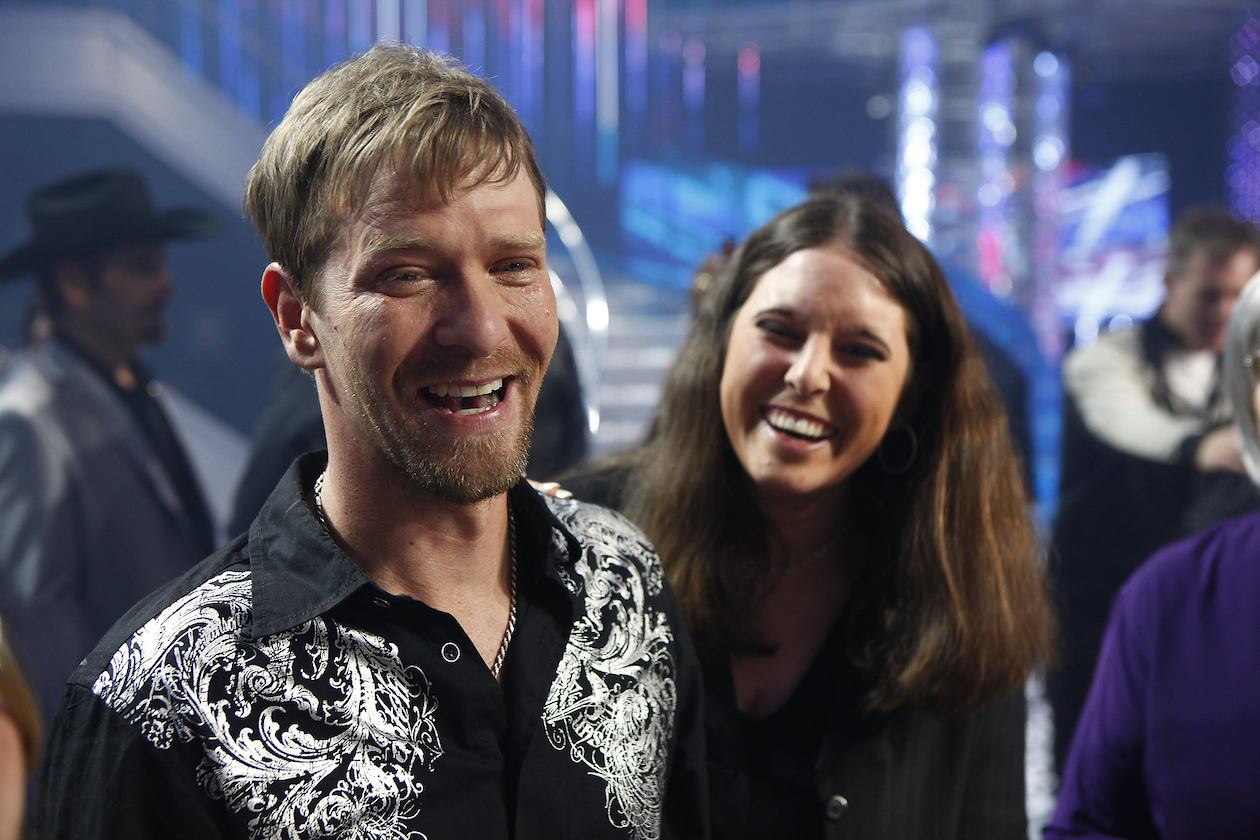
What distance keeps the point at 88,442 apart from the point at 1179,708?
272 cm

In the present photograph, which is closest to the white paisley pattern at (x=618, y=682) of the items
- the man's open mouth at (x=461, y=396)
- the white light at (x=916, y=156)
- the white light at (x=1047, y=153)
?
the man's open mouth at (x=461, y=396)

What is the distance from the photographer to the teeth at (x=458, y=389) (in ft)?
4.00

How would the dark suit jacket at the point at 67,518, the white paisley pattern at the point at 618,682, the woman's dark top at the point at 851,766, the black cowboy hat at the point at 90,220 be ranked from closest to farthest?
1. the white paisley pattern at the point at 618,682
2. the woman's dark top at the point at 851,766
3. the dark suit jacket at the point at 67,518
4. the black cowboy hat at the point at 90,220

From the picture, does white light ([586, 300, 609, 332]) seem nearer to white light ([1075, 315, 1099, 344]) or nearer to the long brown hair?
white light ([1075, 315, 1099, 344])

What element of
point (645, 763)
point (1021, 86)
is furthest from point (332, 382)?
point (1021, 86)

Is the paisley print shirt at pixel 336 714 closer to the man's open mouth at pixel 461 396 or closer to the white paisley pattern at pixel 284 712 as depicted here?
the white paisley pattern at pixel 284 712

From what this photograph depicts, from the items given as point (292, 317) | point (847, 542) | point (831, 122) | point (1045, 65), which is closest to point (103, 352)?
point (847, 542)

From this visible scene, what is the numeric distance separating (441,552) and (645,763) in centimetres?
33

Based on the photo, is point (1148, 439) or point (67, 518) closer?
point (67, 518)

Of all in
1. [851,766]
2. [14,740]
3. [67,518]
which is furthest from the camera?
[67,518]

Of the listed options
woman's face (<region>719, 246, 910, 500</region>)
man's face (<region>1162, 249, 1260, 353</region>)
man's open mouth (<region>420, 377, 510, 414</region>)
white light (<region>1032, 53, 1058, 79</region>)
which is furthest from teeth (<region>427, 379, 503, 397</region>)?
white light (<region>1032, 53, 1058, 79</region>)

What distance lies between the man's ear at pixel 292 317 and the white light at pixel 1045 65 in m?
4.21

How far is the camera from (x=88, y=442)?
3303 millimetres

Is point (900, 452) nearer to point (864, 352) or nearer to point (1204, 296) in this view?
point (864, 352)
